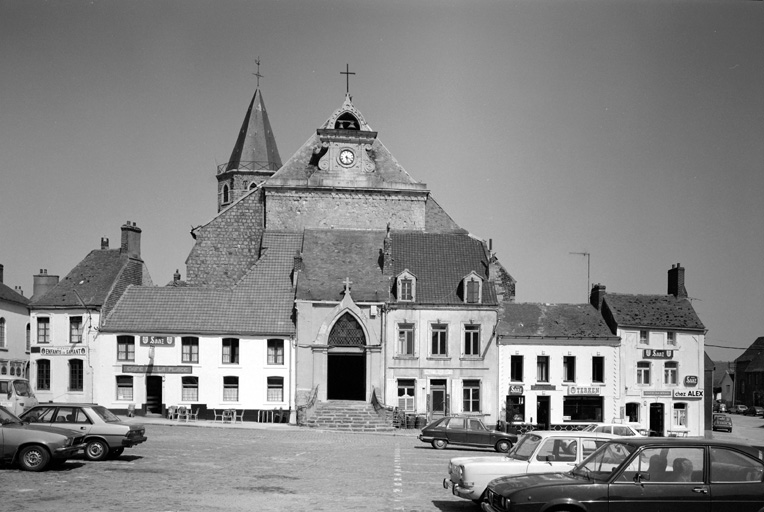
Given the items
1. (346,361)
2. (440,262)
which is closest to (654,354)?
(440,262)

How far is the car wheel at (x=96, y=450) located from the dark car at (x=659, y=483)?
527 inches

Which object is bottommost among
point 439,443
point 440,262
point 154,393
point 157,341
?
point 439,443

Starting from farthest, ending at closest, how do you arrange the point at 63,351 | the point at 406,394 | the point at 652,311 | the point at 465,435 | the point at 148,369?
the point at 652,311 → the point at 406,394 → the point at 63,351 → the point at 148,369 → the point at 465,435

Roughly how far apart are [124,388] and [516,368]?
67.2 ft

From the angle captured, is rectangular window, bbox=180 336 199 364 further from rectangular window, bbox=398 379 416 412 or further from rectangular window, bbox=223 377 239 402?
rectangular window, bbox=398 379 416 412

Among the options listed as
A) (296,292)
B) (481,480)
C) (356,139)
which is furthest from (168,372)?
(481,480)

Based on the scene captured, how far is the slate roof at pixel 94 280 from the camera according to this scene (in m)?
47.0

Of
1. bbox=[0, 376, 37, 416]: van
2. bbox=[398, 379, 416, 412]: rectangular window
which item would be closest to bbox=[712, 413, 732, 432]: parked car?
bbox=[398, 379, 416, 412]: rectangular window

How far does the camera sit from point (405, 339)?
4825 centimetres

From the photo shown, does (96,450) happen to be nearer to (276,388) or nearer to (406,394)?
(276,388)

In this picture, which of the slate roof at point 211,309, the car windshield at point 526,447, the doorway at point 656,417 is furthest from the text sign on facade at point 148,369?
the car windshield at point 526,447

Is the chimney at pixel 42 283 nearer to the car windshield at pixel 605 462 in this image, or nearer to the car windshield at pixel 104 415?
the car windshield at pixel 104 415

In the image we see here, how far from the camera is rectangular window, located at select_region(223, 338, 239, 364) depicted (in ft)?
154

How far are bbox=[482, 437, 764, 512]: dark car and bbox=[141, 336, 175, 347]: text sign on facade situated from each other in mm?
34499
